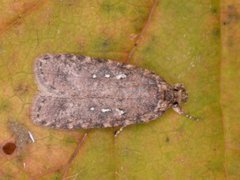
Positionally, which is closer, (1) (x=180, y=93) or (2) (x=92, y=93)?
(1) (x=180, y=93)

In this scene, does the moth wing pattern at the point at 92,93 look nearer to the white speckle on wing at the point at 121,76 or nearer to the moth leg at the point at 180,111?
the white speckle on wing at the point at 121,76

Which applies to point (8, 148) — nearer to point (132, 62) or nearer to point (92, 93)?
point (92, 93)

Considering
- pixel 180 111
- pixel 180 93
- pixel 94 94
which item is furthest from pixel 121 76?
pixel 180 111

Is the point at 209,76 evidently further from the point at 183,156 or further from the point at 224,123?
the point at 183,156

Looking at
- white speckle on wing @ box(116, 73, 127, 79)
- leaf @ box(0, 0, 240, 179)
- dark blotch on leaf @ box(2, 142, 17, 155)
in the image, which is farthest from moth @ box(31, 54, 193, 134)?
dark blotch on leaf @ box(2, 142, 17, 155)

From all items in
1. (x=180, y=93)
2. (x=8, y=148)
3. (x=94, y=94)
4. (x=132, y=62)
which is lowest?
(x=8, y=148)

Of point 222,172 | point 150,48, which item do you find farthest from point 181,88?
point 222,172

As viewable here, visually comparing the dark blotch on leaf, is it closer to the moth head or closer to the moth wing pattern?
the moth wing pattern
